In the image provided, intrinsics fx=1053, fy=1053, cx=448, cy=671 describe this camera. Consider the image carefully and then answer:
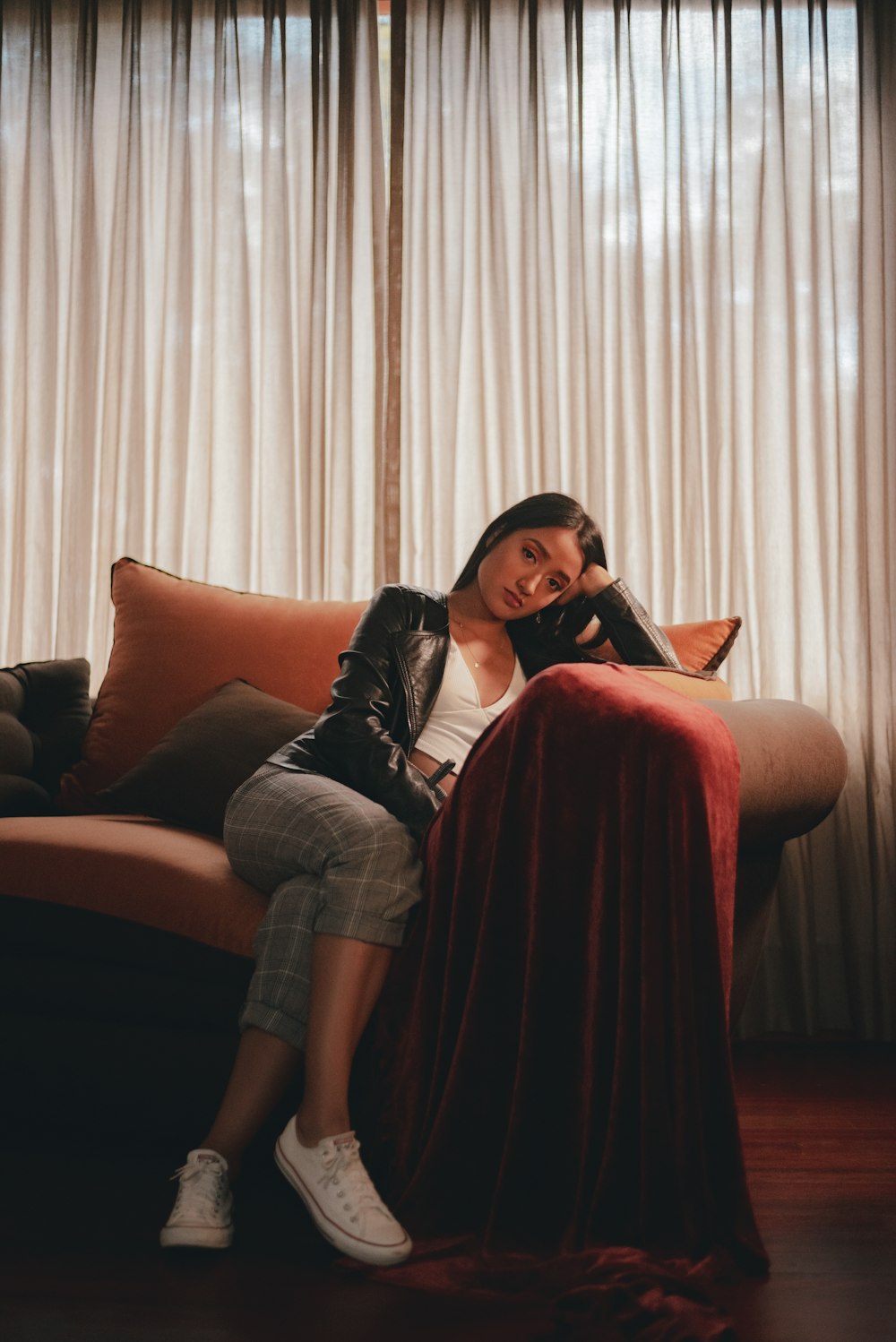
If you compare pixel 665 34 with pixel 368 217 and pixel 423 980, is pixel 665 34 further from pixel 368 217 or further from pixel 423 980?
pixel 423 980

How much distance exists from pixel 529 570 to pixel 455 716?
28cm

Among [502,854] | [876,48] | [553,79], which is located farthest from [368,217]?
[502,854]

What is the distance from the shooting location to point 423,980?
1.39m

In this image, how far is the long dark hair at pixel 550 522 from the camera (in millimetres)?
1837

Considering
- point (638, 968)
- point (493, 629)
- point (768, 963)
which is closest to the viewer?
point (638, 968)

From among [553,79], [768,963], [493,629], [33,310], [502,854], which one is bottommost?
[768,963]

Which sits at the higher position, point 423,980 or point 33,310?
point 33,310

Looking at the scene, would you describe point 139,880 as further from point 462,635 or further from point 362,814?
point 462,635

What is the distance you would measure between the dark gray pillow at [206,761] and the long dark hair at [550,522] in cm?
48

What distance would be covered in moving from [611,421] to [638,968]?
1823mm

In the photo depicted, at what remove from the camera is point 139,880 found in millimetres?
1611

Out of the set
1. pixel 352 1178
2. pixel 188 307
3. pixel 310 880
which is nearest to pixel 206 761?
pixel 310 880

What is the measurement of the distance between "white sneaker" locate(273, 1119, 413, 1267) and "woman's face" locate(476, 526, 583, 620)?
35.1 inches

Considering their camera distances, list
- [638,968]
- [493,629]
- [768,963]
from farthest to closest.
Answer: [768,963]
[493,629]
[638,968]
